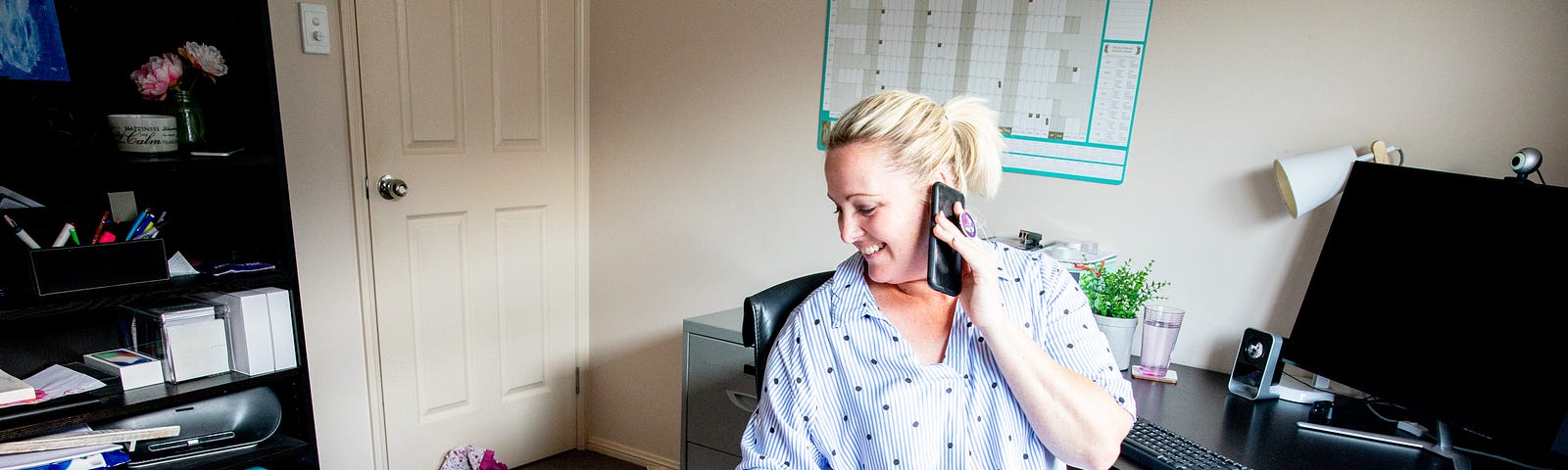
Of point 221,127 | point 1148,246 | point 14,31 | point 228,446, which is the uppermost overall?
point 14,31

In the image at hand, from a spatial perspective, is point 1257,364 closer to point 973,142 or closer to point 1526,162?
point 1526,162

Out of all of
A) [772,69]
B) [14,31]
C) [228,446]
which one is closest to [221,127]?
[14,31]

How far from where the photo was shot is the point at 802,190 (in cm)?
252

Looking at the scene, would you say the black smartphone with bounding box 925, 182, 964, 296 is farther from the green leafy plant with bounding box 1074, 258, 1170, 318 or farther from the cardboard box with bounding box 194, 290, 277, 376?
the cardboard box with bounding box 194, 290, 277, 376

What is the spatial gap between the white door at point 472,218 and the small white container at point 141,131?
0.59 m

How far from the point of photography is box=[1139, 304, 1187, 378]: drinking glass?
75.7 inches

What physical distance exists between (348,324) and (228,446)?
0.54m

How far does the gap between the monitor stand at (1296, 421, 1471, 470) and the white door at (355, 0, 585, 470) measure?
2138 mm

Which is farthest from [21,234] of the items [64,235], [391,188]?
[391,188]

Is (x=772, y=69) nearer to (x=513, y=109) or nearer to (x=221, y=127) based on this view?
(x=513, y=109)

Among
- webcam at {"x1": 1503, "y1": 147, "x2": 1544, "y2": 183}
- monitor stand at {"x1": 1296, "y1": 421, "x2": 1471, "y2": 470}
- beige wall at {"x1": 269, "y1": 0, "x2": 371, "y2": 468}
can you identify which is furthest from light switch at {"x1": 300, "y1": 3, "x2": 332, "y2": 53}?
webcam at {"x1": 1503, "y1": 147, "x2": 1544, "y2": 183}

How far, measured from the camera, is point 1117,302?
1.95 metres

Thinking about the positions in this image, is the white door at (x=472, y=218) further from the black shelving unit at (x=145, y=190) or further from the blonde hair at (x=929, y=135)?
the blonde hair at (x=929, y=135)

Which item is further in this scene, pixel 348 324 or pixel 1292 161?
pixel 348 324
